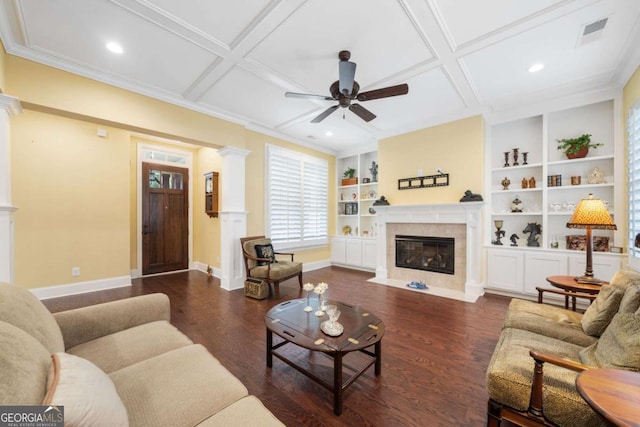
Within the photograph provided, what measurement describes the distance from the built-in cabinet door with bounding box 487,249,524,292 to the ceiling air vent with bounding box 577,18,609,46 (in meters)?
2.67

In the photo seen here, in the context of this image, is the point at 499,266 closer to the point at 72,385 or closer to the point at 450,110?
the point at 450,110

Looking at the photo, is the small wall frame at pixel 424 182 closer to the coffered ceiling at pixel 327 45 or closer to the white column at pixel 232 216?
the coffered ceiling at pixel 327 45

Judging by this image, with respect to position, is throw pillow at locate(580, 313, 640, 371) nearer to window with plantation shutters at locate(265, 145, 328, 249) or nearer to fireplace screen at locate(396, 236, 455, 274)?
fireplace screen at locate(396, 236, 455, 274)

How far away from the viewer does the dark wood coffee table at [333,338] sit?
1657 mm

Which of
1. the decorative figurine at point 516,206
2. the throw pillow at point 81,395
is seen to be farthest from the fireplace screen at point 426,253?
the throw pillow at point 81,395

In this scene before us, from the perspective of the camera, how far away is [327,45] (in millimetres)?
2512

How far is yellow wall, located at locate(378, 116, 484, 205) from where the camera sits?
4.02m

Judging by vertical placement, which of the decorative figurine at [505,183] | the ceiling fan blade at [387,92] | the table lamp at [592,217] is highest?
the ceiling fan blade at [387,92]

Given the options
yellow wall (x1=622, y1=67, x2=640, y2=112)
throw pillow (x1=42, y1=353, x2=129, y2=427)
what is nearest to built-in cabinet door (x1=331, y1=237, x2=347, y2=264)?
yellow wall (x1=622, y1=67, x2=640, y2=112)

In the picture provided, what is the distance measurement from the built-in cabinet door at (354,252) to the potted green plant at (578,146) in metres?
3.79

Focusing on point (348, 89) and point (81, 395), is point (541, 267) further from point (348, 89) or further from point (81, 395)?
point (81, 395)

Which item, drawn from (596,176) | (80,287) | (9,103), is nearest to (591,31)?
(596,176)

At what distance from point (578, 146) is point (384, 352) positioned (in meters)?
3.98

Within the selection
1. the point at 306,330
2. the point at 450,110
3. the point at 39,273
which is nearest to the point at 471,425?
the point at 306,330
